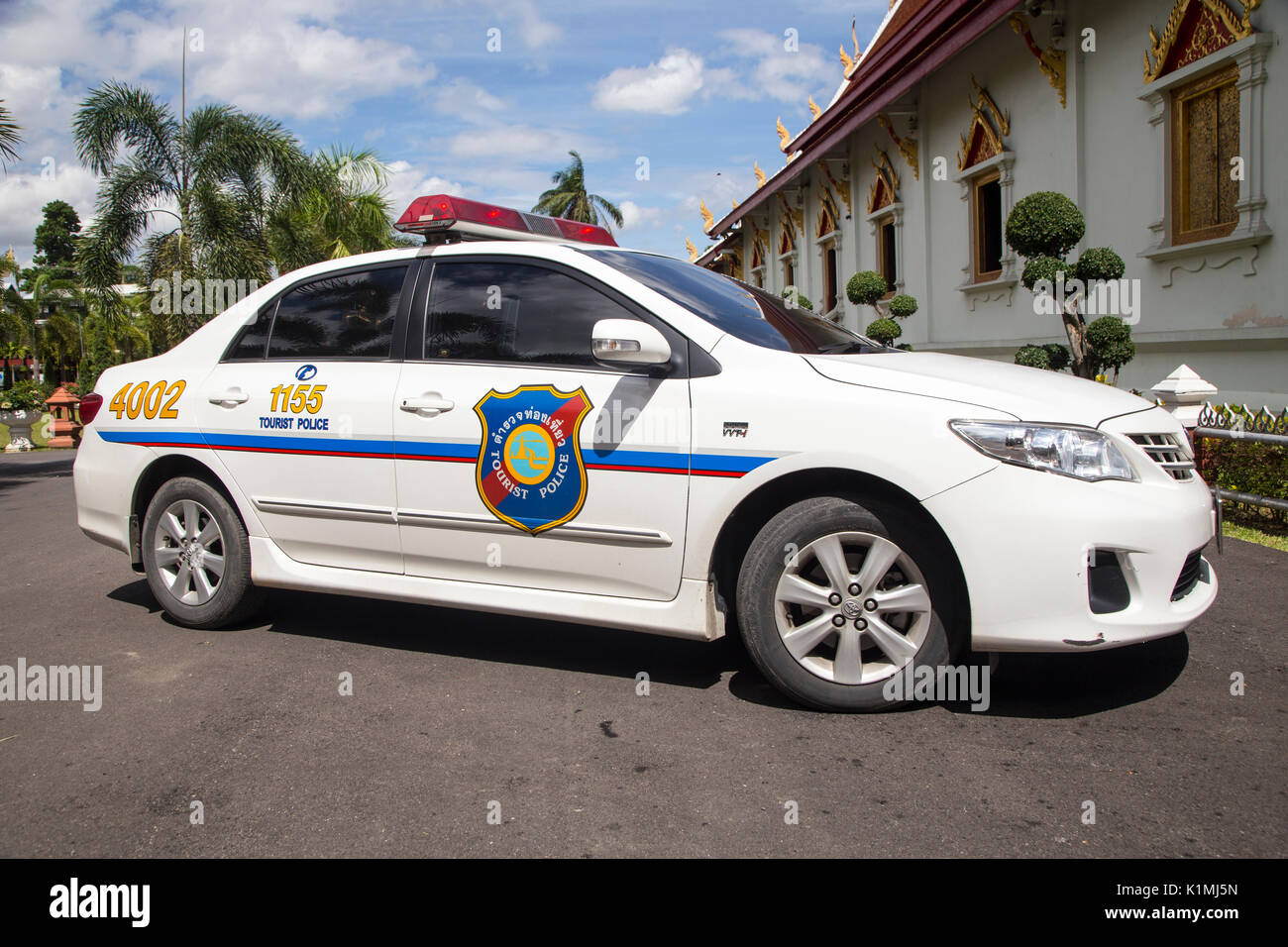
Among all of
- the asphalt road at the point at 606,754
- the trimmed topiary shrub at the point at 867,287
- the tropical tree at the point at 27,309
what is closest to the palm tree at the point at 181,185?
the trimmed topiary shrub at the point at 867,287

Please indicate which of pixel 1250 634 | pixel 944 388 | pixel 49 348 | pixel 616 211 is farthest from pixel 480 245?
pixel 49 348

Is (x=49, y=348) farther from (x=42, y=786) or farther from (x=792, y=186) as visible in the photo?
(x=42, y=786)

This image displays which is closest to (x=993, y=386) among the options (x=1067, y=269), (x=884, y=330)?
(x=1067, y=269)

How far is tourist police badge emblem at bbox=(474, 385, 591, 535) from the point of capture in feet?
12.4

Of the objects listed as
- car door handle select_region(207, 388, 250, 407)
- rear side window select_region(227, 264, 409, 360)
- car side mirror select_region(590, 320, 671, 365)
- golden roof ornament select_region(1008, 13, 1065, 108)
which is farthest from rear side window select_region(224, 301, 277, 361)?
golden roof ornament select_region(1008, 13, 1065, 108)

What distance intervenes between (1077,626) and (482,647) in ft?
8.33

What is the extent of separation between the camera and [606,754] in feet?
10.7

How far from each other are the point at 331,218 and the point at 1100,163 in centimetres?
Answer: 1470

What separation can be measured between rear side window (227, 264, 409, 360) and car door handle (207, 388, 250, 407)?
202 mm

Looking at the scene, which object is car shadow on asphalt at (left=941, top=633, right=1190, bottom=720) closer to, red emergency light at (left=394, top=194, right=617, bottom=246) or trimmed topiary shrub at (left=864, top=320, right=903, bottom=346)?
red emergency light at (left=394, top=194, right=617, bottom=246)

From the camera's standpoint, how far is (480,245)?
14.0ft

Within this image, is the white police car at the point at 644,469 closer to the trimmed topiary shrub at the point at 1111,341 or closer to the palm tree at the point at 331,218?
the trimmed topiary shrub at the point at 1111,341

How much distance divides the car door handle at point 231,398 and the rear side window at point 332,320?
20 cm

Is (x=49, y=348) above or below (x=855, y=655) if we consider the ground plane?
above
